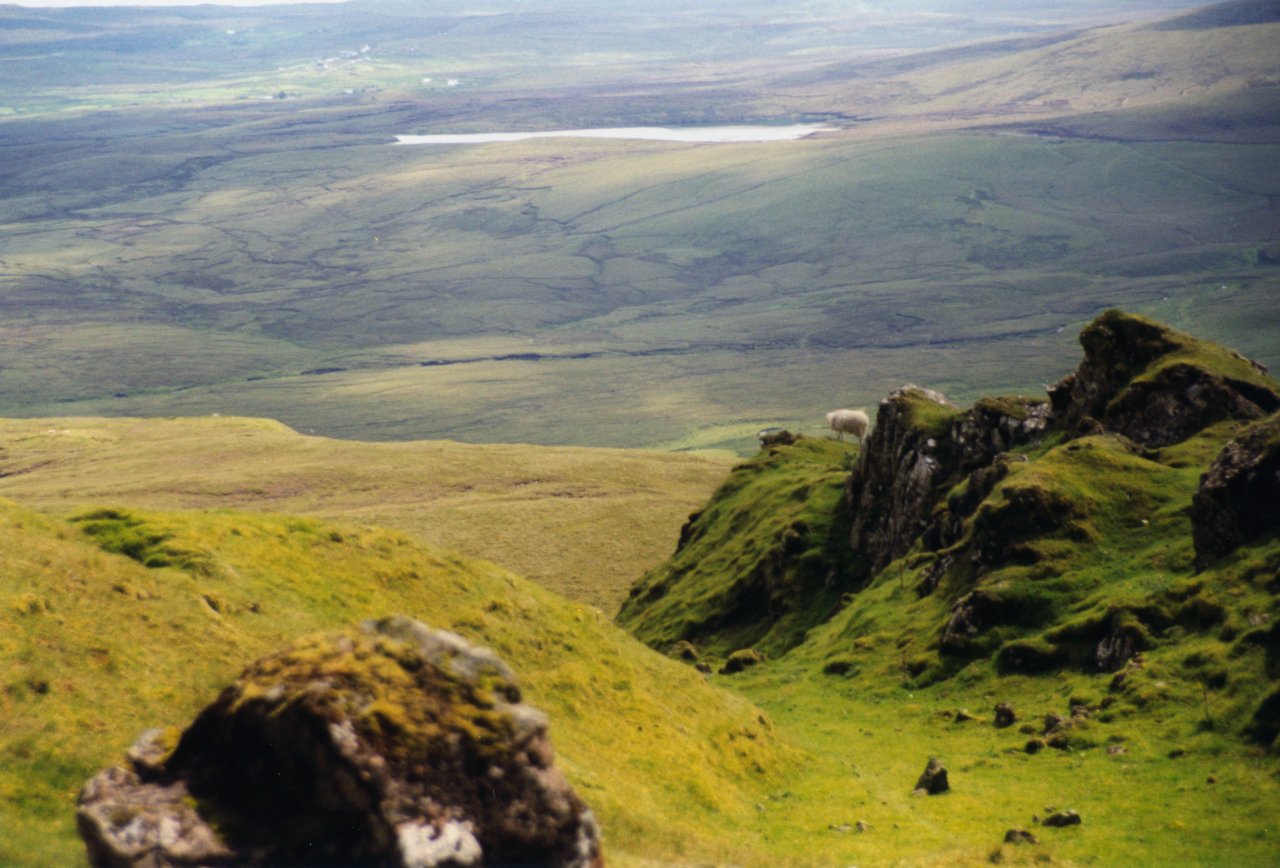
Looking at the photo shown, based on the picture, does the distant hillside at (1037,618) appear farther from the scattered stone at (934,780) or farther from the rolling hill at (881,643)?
the scattered stone at (934,780)

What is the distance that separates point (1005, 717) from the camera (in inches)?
1801

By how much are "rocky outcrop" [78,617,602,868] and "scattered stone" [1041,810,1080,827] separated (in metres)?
15.4

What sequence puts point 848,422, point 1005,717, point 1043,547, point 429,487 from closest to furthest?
point 1005,717 → point 1043,547 → point 848,422 → point 429,487

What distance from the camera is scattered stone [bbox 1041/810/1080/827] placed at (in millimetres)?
32656

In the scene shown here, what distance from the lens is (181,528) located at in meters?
42.9

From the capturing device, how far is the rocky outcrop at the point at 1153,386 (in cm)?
6531

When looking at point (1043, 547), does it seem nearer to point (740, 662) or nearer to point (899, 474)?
point (740, 662)

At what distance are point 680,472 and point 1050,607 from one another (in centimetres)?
10670

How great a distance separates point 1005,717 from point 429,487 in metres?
110

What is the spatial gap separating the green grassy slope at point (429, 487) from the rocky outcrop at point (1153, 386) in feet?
147

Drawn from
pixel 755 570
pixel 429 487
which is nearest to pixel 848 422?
pixel 755 570

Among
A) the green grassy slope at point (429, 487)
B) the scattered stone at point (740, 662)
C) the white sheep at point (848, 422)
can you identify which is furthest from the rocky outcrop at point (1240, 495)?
the white sheep at point (848, 422)

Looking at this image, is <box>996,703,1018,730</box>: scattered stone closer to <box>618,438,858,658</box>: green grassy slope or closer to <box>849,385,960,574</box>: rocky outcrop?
<box>849,385,960,574</box>: rocky outcrop

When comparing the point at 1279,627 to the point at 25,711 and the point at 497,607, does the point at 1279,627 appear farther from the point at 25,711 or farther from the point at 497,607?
the point at 25,711
